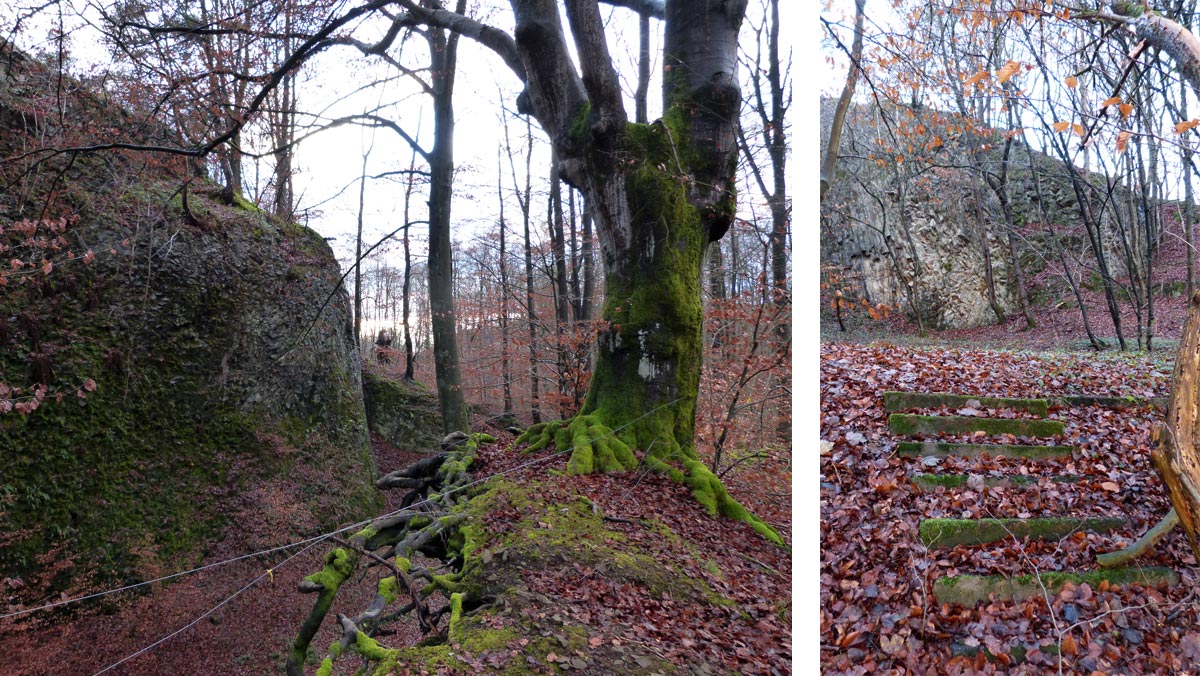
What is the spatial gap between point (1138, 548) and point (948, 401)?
498mm

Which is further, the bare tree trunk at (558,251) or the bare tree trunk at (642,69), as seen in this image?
the bare tree trunk at (558,251)

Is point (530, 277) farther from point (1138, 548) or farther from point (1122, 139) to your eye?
point (1138, 548)

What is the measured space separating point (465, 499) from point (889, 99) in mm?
2233

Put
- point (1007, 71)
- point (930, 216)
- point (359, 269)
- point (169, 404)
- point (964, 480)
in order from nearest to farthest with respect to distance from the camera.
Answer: point (964, 480) → point (1007, 71) → point (930, 216) → point (169, 404) → point (359, 269)

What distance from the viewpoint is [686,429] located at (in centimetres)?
Answer: 288

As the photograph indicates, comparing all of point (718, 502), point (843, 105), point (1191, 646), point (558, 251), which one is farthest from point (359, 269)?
point (1191, 646)

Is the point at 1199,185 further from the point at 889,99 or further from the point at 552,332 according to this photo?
the point at 552,332

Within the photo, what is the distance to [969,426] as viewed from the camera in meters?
1.52

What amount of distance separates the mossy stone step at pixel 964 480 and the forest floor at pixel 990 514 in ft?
0.05

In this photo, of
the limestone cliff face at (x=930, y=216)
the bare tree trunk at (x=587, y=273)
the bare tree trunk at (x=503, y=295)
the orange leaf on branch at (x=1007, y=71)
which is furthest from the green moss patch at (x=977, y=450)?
the bare tree trunk at (x=503, y=295)

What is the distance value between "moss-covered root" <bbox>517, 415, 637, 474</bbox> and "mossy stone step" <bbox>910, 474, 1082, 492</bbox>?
1379 millimetres

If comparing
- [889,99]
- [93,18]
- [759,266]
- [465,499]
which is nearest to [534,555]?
[465,499]

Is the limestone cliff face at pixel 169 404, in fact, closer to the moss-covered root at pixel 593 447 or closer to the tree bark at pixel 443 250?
the tree bark at pixel 443 250

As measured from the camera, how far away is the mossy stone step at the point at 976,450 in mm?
1473
